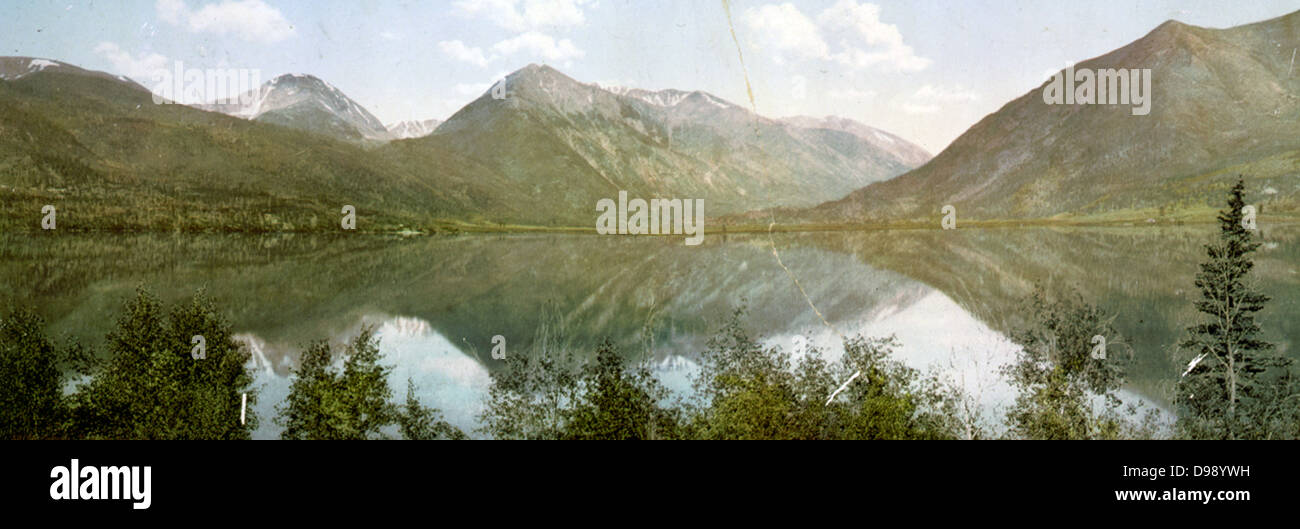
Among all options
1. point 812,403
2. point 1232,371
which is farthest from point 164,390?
point 1232,371

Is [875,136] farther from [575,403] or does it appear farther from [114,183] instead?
[114,183]

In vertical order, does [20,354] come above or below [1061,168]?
below

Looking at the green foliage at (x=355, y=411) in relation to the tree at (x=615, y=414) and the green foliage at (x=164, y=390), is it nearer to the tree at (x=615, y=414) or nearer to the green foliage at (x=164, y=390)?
the green foliage at (x=164, y=390)

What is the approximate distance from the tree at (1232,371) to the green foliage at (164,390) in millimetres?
48859

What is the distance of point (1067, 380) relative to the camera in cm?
4122

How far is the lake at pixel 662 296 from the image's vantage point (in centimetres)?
5284

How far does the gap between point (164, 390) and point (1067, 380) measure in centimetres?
4962

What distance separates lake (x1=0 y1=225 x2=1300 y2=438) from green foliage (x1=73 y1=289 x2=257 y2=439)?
4.10 meters

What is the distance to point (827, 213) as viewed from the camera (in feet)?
501

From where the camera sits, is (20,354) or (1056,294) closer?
(20,354)

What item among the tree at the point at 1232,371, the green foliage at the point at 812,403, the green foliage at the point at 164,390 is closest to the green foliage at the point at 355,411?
the green foliage at the point at 164,390
